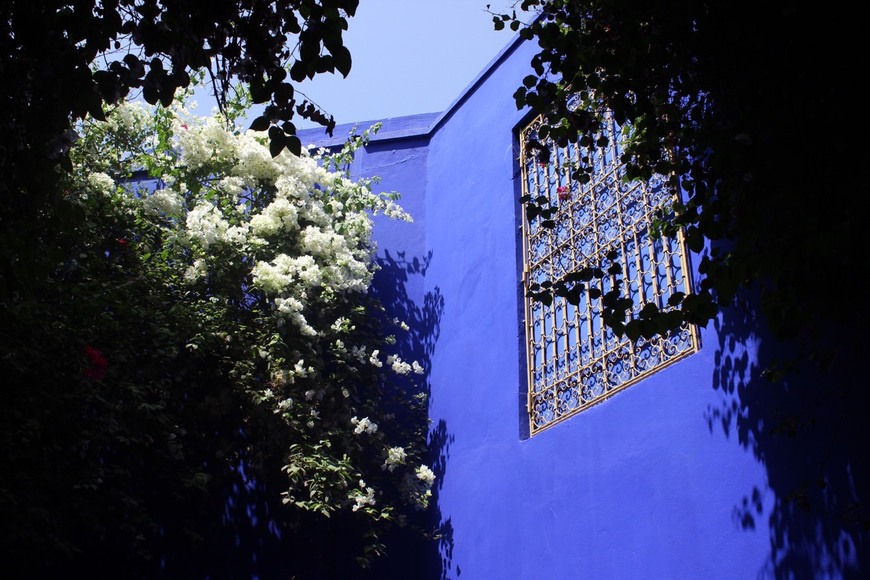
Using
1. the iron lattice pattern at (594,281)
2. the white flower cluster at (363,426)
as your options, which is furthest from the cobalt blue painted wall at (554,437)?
the white flower cluster at (363,426)

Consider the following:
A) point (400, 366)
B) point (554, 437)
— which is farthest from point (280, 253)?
point (554, 437)

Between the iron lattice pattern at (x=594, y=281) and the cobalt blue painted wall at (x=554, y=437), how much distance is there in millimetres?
142

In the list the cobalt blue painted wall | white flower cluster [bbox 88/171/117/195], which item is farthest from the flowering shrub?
the cobalt blue painted wall

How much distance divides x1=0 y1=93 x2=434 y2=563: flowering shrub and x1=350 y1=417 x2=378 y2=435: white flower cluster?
1 cm

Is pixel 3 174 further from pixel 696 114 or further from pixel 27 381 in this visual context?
pixel 696 114

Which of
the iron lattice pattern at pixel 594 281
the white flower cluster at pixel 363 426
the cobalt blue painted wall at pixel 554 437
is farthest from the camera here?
the white flower cluster at pixel 363 426

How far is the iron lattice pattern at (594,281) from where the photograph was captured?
15.3 feet

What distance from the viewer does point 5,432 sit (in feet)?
15.3

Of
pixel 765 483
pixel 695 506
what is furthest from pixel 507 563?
pixel 765 483

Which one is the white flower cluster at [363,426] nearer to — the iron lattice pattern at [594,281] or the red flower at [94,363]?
the iron lattice pattern at [594,281]

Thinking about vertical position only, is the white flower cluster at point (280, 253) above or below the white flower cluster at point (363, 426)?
above

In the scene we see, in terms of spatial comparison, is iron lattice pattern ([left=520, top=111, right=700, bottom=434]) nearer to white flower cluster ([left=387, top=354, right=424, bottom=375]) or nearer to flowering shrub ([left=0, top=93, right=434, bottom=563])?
white flower cluster ([left=387, top=354, right=424, bottom=375])

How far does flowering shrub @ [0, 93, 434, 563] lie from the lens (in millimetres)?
5391

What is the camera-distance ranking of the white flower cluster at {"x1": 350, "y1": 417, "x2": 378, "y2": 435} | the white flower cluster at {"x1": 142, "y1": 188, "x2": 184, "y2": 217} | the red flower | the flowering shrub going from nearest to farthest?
the red flower, the flowering shrub, the white flower cluster at {"x1": 350, "y1": 417, "x2": 378, "y2": 435}, the white flower cluster at {"x1": 142, "y1": 188, "x2": 184, "y2": 217}
